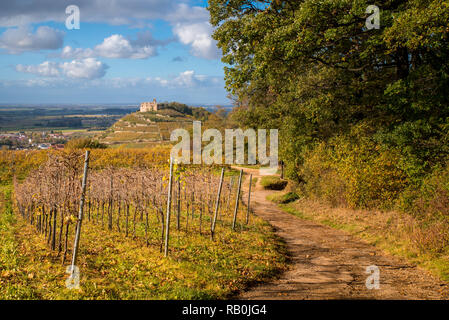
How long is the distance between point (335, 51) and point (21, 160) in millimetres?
36830

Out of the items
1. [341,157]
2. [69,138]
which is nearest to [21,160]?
[69,138]

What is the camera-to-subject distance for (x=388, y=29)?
10758mm

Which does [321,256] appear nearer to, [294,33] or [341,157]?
A: [341,157]

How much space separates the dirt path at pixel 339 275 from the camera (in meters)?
6.79

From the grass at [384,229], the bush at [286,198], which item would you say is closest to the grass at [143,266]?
the grass at [384,229]

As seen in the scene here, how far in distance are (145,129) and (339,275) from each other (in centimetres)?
9594

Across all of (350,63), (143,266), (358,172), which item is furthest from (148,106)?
(143,266)

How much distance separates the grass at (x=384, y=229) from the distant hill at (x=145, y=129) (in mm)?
55425

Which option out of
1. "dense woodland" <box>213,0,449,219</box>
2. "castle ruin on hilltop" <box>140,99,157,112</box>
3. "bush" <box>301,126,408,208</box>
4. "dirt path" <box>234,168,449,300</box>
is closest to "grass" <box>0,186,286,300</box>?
"dirt path" <box>234,168,449,300</box>

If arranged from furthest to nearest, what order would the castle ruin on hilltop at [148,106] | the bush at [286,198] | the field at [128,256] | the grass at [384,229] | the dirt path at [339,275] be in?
the castle ruin on hilltop at [148,106], the bush at [286,198], the grass at [384,229], the dirt path at [339,275], the field at [128,256]

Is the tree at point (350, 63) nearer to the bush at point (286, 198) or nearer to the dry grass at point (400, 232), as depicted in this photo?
the dry grass at point (400, 232)

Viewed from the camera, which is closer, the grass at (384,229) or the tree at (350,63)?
the grass at (384,229)

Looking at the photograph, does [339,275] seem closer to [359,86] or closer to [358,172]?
[358,172]

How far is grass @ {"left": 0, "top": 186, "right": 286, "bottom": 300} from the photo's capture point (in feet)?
19.6
